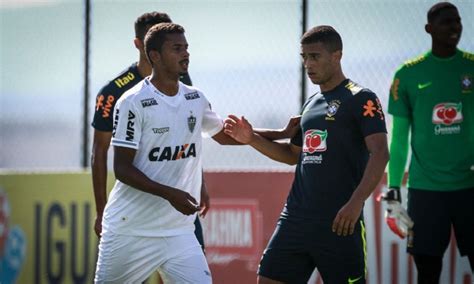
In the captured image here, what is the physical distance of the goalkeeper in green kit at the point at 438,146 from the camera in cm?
769

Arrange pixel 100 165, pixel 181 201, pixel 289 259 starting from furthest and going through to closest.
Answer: pixel 100 165 < pixel 289 259 < pixel 181 201

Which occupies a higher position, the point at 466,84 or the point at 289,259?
the point at 466,84

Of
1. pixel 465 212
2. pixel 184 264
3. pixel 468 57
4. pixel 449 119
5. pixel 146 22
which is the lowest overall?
pixel 184 264

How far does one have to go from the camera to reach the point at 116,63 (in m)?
10.3

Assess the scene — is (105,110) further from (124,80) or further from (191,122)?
(191,122)

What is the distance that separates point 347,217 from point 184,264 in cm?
103

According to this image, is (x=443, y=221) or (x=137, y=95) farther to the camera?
(x=443, y=221)

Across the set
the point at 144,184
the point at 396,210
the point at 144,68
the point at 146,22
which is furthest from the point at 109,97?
the point at 396,210

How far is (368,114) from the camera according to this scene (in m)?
6.39

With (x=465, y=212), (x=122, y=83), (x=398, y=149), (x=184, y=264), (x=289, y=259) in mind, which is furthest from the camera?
(x=398, y=149)

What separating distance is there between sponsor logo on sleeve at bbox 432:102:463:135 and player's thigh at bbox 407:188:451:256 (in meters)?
0.47

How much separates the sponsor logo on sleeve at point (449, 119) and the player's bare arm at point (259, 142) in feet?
4.33

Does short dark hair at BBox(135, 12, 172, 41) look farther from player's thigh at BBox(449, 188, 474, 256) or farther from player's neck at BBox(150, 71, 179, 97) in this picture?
player's thigh at BBox(449, 188, 474, 256)

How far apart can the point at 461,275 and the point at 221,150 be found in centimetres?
264
